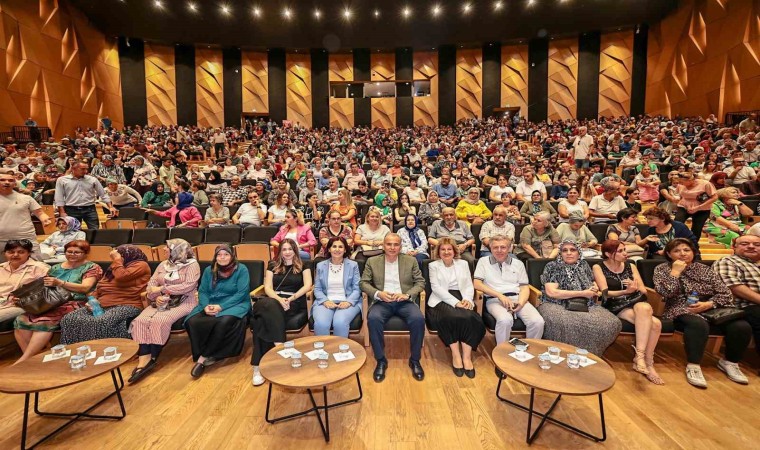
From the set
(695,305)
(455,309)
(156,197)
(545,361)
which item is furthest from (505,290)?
(156,197)

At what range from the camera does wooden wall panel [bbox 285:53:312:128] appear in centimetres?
1802

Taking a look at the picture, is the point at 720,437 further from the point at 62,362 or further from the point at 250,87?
the point at 250,87

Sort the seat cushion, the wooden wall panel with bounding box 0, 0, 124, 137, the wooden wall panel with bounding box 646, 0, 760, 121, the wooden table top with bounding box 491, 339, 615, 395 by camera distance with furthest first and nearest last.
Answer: the wooden wall panel with bounding box 0, 0, 124, 137 → the wooden wall panel with bounding box 646, 0, 760, 121 → the seat cushion → the wooden table top with bounding box 491, 339, 615, 395

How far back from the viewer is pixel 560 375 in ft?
6.63

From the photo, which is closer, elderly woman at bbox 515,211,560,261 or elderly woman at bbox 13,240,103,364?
elderly woman at bbox 13,240,103,364

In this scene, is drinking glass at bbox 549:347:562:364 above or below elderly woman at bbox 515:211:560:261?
below

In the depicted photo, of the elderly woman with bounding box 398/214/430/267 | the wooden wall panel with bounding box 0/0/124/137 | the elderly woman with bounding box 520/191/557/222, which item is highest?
the wooden wall panel with bounding box 0/0/124/137

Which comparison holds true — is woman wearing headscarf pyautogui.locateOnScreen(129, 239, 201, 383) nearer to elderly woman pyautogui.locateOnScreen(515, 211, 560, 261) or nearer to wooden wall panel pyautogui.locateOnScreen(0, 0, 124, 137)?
elderly woman pyautogui.locateOnScreen(515, 211, 560, 261)

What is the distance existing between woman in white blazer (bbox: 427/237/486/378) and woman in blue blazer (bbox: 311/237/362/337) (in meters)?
0.61

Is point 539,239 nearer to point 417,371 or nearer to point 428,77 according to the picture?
point 417,371

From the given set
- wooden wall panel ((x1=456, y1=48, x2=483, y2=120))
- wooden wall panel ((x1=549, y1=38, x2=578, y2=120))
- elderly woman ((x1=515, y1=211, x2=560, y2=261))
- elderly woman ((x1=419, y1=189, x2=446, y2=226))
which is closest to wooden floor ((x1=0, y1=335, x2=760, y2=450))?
elderly woman ((x1=515, y1=211, x2=560, y2=261))

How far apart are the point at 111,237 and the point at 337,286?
304cm

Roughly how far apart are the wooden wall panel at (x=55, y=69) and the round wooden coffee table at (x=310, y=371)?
42.0ft

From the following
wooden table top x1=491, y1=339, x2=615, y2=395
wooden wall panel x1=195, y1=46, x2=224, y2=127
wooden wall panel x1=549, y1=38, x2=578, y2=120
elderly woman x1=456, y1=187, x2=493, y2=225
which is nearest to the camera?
wooden table top x1=491, y1=339, x2=615, y2=395
